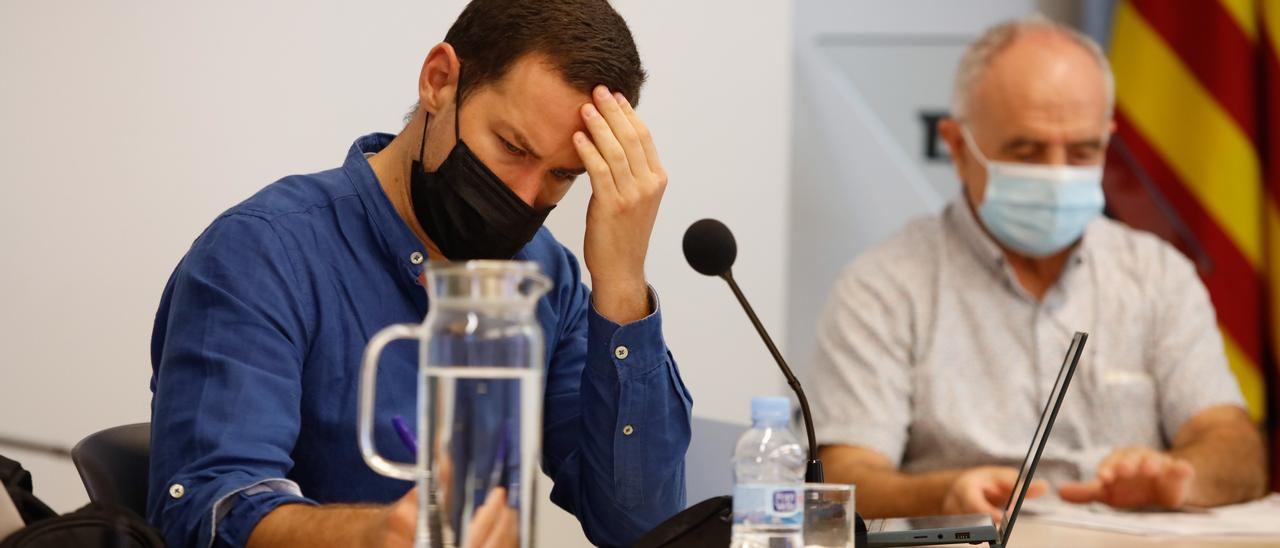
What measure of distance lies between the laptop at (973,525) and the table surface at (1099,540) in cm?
36

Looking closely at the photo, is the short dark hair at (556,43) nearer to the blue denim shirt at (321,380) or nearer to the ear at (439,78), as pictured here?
the ear at (439,78)

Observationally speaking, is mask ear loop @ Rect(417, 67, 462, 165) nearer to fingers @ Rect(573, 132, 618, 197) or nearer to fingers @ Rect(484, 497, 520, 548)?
fingers @ Rect(573, 132, 618, 197)

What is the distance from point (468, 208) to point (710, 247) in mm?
343

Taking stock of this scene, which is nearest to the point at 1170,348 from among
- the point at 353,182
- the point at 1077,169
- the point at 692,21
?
the point at 1077,169

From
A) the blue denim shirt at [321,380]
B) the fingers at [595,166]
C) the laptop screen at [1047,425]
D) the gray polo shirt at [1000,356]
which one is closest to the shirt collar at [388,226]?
the blue denim shirt at [321,380]

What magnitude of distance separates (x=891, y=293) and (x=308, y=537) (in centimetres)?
158

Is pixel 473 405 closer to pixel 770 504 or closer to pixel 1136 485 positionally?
pixel 770 504

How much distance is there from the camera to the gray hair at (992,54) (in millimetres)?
2627

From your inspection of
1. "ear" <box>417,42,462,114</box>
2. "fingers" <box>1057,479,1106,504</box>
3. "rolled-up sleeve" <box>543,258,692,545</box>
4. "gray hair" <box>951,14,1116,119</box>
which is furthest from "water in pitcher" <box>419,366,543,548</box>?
"gray hair" <box>951,14,1116,119</box>

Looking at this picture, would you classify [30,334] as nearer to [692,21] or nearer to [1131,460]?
[692,21]

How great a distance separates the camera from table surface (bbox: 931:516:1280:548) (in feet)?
5.40

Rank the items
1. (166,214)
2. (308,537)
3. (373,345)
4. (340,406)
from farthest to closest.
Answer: (166,214) → (340,406) → (308,537) → (373,345)

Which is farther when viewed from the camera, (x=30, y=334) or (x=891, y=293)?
(x=891, y=293)

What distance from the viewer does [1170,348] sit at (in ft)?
8.03
